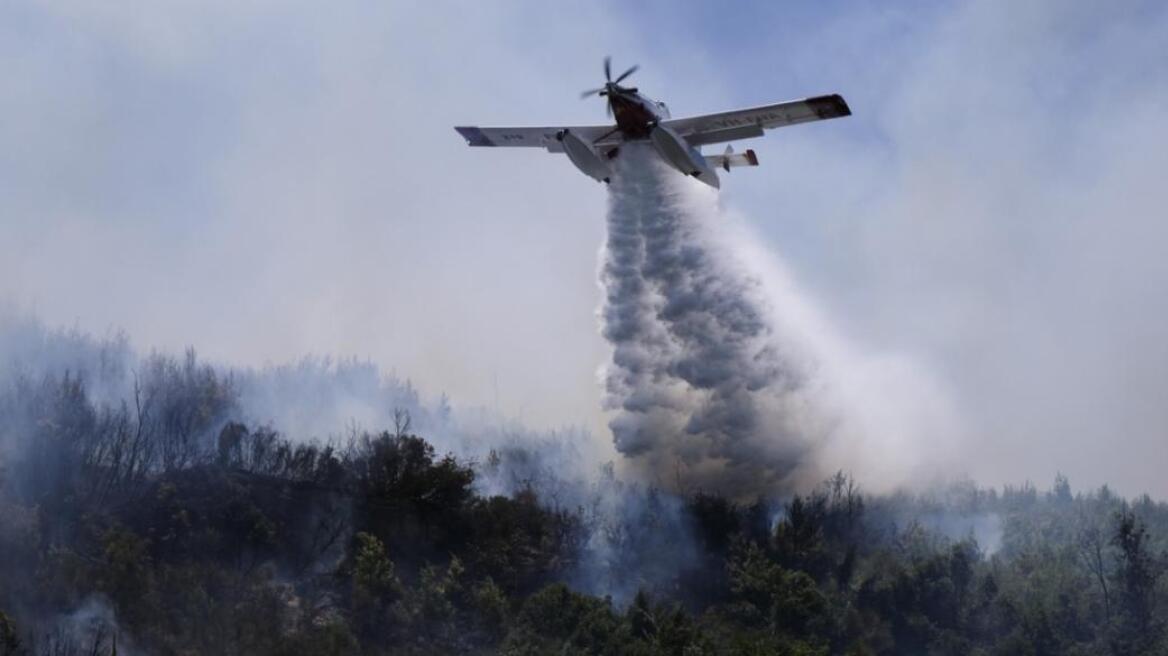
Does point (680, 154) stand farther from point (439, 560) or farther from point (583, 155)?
point (439, 560)

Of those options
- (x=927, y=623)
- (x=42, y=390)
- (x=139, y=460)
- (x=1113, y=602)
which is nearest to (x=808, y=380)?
(x=927, y=623)

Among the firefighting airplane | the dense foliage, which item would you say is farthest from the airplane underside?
the dense foliage

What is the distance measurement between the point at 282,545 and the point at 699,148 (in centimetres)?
2256

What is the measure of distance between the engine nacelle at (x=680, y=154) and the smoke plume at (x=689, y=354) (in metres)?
2.86

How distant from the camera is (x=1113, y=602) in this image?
6856 cm

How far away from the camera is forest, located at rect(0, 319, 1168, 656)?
1975 inches

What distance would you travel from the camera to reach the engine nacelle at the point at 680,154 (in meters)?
50.9

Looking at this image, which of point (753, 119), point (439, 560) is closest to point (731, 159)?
point (753, 119)

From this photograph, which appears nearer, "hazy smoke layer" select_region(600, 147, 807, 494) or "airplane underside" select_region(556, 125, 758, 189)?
"airplane underside" select_region(556, 125, 758, 189)

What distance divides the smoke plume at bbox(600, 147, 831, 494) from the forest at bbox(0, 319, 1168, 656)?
9.26 feet

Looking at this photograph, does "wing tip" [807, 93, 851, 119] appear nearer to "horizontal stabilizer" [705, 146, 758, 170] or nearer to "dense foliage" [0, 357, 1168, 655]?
"horizontal stabilizer" [705, 146, 758, 170]

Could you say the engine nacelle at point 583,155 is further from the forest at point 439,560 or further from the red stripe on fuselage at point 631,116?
the forest at point 439,560

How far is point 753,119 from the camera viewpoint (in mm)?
52156

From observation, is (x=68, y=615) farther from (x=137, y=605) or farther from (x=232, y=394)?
(x=232, y=394)
